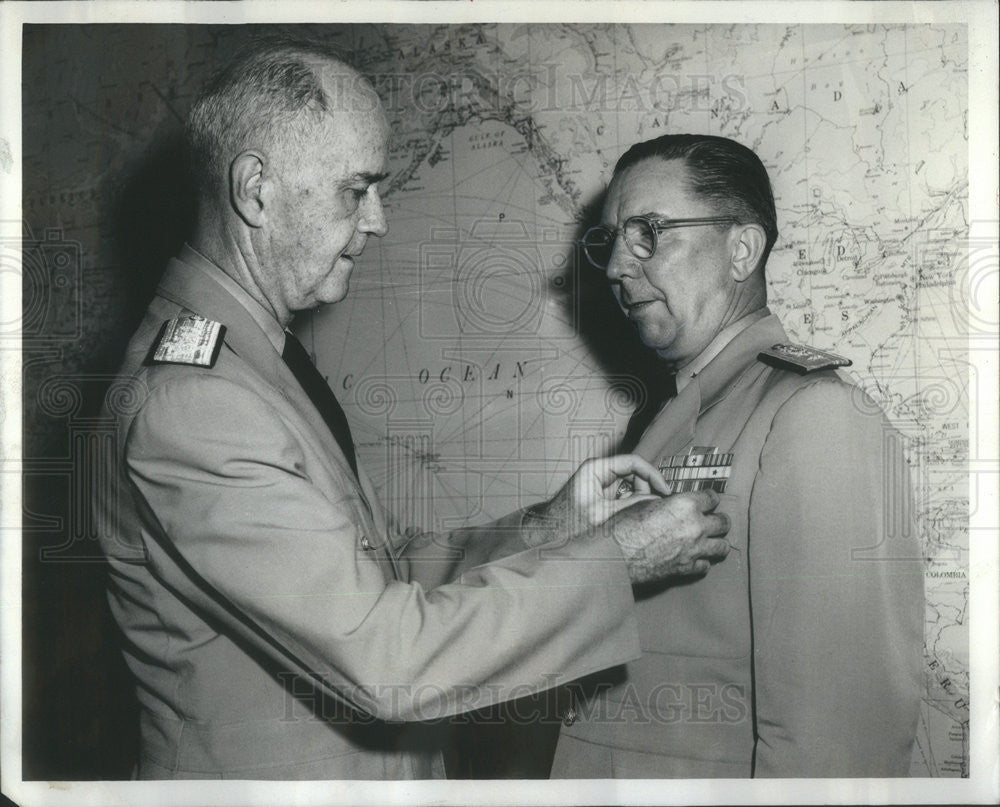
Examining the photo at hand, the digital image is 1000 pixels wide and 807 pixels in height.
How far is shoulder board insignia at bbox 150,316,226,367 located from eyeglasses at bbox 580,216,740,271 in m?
0.84

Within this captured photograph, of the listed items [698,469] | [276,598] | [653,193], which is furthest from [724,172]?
[276,598]

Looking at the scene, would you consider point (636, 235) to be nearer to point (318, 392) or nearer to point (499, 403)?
point (499, 403)

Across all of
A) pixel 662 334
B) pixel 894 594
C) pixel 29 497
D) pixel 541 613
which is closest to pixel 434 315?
pixel 662 334

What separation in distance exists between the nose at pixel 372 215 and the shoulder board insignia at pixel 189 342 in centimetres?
39

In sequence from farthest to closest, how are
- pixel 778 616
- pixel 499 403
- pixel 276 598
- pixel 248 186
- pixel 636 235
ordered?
1. pixel 499 403
2. pixel 636 235
3. pixel 248 186
4. pixel 778 616
5. pixel 276 598

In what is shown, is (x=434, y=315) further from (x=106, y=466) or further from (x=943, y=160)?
(x=943, y=160)

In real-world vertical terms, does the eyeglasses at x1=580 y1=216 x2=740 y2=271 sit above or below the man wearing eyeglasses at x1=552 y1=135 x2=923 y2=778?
above

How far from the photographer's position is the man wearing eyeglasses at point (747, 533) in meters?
1.82

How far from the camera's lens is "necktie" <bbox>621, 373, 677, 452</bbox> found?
2.06 meters

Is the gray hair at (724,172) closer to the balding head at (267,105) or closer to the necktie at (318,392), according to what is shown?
the balding head at (267,105)

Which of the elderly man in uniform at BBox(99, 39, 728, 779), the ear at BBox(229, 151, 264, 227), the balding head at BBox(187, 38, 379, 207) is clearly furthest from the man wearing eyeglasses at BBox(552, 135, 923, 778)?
the ear at BBox(229, 151, 264, 227)

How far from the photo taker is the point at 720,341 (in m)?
1.99

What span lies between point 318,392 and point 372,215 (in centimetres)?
42

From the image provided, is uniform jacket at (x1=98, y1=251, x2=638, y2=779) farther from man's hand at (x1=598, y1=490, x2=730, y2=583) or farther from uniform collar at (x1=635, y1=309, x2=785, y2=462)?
uniform collar at (x1=635, y1=309, x2=785, y2=462)
